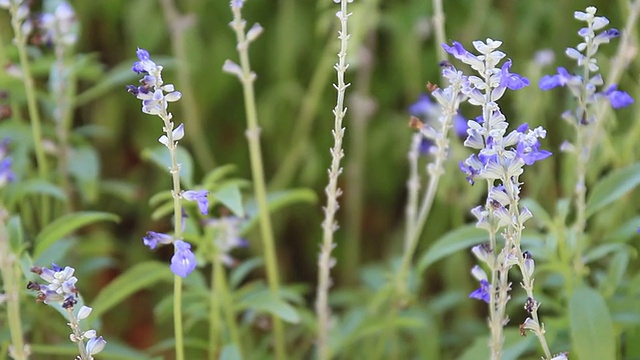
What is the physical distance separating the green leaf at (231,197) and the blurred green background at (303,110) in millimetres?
591

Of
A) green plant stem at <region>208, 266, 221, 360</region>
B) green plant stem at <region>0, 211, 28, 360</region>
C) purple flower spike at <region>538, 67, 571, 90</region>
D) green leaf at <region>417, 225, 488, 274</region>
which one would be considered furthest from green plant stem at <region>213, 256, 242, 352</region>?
purple flower spike at <region>538, 67, 571, 90</region>

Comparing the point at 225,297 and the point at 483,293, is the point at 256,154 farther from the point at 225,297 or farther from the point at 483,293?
the point at 483,293

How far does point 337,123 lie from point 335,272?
1125 millimetres

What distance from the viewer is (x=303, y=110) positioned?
1.70 metres

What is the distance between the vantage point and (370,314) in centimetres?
122

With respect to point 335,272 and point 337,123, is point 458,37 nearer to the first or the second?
point 335,272

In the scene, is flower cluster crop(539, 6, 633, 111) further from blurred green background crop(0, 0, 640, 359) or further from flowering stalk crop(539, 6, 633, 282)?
blurred green background crop(0, 0, 640, 359)

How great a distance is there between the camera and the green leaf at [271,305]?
0.99 m

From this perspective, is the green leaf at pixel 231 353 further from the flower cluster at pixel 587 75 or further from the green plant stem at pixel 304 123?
the green plant stem at pixel 304 123

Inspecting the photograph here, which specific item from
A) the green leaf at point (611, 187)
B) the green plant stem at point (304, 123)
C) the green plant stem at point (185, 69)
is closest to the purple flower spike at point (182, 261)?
the green leaf at point (611, 187)

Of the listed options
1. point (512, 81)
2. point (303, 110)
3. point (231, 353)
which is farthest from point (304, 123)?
point (512, 81)

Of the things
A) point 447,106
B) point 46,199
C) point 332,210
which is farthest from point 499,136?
point 46,199

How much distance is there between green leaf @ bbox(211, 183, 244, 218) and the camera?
91 cm

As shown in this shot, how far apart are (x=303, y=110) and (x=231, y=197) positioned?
0.79 meters
